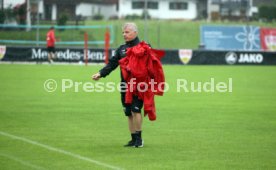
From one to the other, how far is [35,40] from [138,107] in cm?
3014

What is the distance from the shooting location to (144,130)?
14781mm

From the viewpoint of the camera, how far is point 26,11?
42094 mm

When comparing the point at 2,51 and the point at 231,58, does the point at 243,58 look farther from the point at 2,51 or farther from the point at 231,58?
the point at 2,51

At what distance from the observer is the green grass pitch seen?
35.8 feet

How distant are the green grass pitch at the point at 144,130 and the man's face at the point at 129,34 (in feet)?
5.63

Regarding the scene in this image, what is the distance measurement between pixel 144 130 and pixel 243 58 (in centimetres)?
2805

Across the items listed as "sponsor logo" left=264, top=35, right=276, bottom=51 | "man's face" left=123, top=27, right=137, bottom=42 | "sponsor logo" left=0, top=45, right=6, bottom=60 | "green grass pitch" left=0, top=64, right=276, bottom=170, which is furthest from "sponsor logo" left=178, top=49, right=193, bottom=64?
"man's face" left=123, top=27, right=137, bottom=42

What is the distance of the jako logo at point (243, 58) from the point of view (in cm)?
4191

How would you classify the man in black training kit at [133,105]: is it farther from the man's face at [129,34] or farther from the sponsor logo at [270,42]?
the sponsor logo at [270,42]

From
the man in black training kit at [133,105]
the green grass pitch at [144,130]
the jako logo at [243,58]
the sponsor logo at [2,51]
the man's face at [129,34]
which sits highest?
the man's face at [129,34]

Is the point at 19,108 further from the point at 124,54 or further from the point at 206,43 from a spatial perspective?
the point at 206,43

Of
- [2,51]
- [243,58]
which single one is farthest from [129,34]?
[243,58]

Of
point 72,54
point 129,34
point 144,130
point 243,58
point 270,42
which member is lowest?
point 243,58

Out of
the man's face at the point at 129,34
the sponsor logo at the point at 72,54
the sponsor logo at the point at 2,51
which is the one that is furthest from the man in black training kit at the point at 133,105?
the sponsor logo at the point at 72,54
